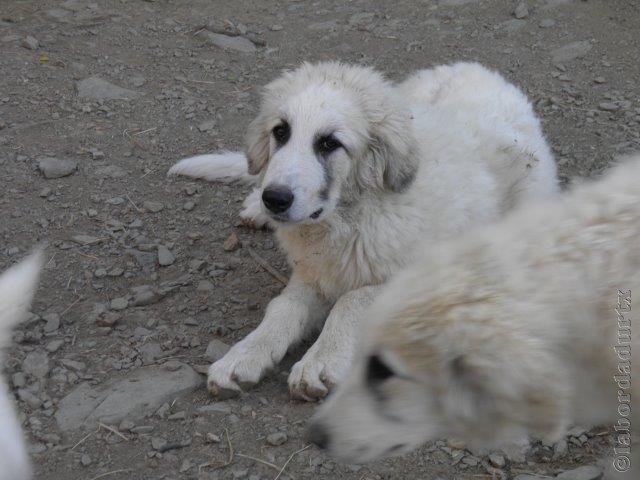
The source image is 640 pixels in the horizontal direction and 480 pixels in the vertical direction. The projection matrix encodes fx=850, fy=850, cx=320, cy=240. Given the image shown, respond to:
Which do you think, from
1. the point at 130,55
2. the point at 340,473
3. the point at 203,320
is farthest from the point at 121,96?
the point at 340,473

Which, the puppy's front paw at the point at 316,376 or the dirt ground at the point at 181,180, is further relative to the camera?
the puppy's front paw at the point at 316,376

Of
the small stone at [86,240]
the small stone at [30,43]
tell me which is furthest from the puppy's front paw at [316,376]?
the small stone at [30,43]

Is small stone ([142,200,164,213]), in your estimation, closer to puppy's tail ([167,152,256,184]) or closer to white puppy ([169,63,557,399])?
puppy's tail ([167,152,256,184])

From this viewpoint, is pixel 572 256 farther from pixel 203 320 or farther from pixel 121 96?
pixel 121 96

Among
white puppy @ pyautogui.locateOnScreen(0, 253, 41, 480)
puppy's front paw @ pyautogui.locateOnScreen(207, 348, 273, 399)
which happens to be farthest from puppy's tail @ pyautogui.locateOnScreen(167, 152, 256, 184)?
white puppy @ pyautogui.locateOnScreen(0, 253, 41, 480)

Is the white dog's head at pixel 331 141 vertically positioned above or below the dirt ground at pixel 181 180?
above

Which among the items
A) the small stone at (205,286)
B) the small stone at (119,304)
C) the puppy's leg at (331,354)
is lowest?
the small stone at (119,304)

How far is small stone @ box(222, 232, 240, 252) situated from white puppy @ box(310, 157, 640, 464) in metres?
2.58

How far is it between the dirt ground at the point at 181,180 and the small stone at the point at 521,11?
4cm

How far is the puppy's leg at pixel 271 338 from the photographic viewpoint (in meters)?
3.90

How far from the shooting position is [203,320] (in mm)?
4500

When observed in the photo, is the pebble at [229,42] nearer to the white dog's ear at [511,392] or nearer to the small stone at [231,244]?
the small stone at [231,244]

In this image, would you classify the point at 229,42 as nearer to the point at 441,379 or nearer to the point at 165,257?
the point at 165,257

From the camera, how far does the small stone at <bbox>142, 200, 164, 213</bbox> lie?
5391mm
